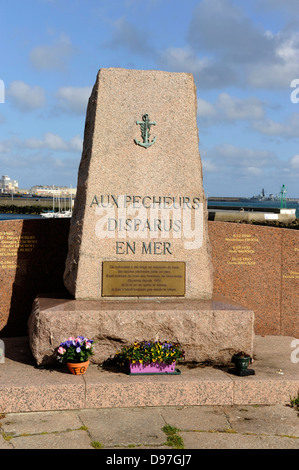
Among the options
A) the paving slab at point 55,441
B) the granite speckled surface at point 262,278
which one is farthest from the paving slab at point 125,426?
the granite speckled surface at point 262,278

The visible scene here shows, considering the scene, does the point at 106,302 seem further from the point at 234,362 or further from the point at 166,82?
the point at 166,82

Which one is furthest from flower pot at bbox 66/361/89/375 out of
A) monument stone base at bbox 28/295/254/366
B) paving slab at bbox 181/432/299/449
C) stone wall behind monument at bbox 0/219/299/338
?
stone wall behind monument at bbox 0/219/299/338

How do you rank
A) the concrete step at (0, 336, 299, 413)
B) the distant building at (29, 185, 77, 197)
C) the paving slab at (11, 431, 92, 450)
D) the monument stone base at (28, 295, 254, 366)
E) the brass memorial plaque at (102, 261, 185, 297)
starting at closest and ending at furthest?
the paving slab at (11, 431, 92, 450) → the concrete step at (0, 336, 299, 413) → the monument stone base at (28, 295, 254, 366) → the brass memorial plaque at (102, 261, 185, 297) → the distant building at (29, 185, 77, 197)

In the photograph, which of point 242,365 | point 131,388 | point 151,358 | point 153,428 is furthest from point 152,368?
point 242,365

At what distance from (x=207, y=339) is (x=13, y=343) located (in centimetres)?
332

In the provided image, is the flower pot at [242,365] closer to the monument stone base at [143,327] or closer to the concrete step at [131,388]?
the concrete step at [131,388]

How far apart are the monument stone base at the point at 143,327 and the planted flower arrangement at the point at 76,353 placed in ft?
0.93

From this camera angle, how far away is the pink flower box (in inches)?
257

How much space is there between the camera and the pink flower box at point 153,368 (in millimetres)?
6520

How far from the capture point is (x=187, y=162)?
7922 mm

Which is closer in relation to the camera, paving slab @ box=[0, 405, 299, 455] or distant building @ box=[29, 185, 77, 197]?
paving slab @ box=[0, 405, 299, 455]

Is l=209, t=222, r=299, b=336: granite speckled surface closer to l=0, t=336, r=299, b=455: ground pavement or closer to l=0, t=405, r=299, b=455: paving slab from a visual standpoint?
l=0, t=336, r=299, b=455: ground pavement

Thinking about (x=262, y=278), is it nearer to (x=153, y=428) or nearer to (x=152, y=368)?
(x=152, y=368)

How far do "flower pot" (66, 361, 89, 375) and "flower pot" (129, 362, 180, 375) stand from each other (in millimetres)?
617
